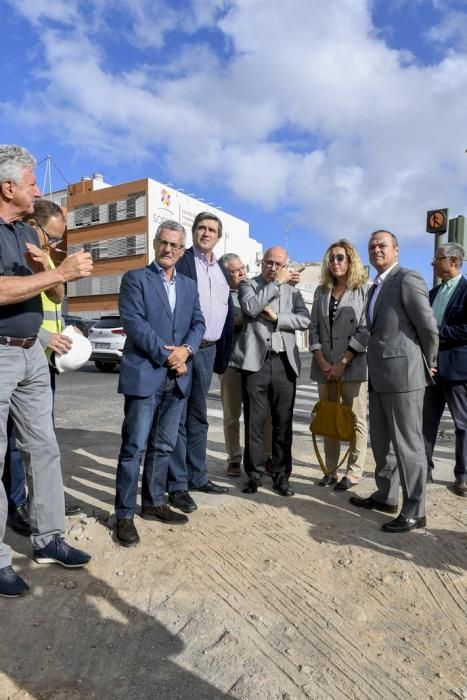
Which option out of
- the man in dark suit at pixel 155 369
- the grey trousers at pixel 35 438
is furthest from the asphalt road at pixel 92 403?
the grey trousers at pixel 35 438

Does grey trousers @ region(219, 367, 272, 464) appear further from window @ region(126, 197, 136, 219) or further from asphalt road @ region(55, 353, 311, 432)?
window @ region(126, 197, 136, 219)

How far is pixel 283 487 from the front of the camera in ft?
15.2

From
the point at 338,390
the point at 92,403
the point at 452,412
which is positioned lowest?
the point at 92,403

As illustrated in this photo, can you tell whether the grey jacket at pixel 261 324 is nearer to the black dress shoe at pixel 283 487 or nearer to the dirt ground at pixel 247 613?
the black dress shoe at pixel 283 487

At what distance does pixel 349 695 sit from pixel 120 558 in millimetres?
1641

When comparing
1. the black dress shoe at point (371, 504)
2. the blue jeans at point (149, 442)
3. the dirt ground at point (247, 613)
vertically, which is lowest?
the dirt ground at point (247, 613)

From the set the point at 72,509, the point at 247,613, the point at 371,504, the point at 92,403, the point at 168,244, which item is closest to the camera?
the point at 247,613

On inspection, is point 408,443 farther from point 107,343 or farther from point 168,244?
point 107,343

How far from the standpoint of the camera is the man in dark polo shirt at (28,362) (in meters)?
2.78

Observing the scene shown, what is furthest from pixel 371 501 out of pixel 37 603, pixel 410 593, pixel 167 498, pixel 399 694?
pixel 37 603

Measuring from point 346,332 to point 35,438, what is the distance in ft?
9.34

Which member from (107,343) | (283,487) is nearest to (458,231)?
(283,487)

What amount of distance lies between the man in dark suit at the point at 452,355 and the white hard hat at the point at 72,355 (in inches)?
122

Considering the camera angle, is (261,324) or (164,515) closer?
(164,515)
